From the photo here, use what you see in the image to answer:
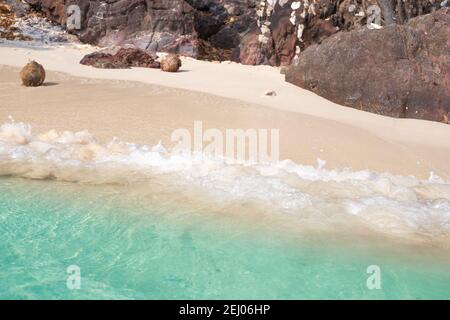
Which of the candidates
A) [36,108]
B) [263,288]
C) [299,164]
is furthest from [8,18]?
[263,288]

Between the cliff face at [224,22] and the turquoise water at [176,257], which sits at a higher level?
the cliff face at [224,22]

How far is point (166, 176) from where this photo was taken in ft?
11.9

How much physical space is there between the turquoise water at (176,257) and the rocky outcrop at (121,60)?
589 cm

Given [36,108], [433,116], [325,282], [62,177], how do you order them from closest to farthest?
1. [325,282]
2. [62,177]
3. [36,108]
4. [433,116]

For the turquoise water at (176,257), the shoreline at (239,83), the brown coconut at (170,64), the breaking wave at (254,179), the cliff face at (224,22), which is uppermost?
the cliff face at (224,22)

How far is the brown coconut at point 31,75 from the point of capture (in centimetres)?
667

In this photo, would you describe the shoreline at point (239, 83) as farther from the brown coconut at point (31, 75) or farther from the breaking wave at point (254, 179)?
the breaking wave at point (254, 179)

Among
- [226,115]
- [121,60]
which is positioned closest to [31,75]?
[121,60]

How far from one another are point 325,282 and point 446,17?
560cm

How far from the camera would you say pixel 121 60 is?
8.93 m

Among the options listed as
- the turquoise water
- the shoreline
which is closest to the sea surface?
the turquoise water

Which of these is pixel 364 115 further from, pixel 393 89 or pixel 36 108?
pixel 36 108

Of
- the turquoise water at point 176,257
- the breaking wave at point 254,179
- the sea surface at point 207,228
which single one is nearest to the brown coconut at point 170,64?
the breaking wave at point 254,179

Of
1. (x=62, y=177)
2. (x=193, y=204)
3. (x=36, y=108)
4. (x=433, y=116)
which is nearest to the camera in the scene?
(x=193, y=204)
